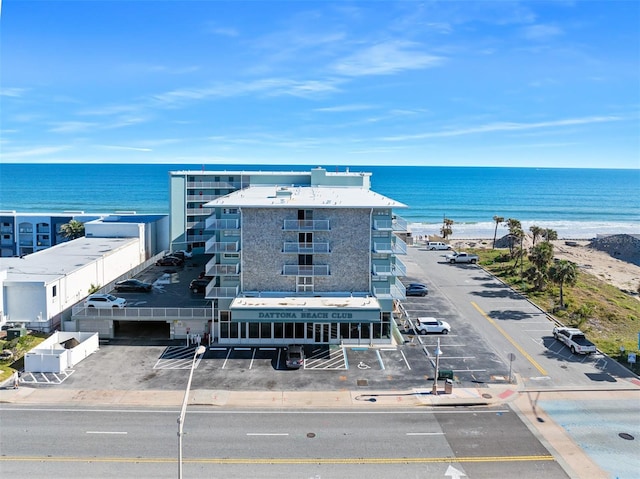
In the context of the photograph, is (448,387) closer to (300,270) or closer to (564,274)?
(300,270)

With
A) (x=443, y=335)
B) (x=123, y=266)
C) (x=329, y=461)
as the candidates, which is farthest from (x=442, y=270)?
(x=329, y=461)

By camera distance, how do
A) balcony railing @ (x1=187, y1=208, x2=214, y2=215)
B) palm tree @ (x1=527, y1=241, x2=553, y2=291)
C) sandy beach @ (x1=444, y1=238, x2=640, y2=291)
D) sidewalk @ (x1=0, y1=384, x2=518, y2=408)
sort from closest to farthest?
sidewalk @ (x1=0, y1=384, x2=518, y2=408)
palm tree @ (x1=527, y1=241, x2=553, y2=291)
balcony railing @ (x1=187, y1=208, x2=214, y2=215)
sandy beach @ (x1=444, y1=238, x2=640, y2=291)

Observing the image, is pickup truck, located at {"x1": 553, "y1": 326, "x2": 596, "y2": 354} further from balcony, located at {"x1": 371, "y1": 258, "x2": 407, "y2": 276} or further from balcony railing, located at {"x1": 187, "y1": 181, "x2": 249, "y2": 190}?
balcony railing, located at {"x1": 187, "y1": 181, "x2": 249, "y2": 190}

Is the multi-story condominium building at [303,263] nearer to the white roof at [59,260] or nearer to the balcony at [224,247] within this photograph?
the balcony at [224,247]

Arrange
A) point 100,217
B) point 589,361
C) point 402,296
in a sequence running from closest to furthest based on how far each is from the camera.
Result: point 589,361
point 402,296
point 100,217

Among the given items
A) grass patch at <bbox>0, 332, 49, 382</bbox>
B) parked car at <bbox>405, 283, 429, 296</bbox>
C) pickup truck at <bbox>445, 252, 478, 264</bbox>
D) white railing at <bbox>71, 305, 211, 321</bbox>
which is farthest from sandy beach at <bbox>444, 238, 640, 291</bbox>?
grass patch at <bbox>0, 332, 49, 382</bbox>

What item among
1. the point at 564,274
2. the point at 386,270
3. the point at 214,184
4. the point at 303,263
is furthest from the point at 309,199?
the point at 214,184

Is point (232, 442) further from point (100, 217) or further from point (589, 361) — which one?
point (100, 217)
